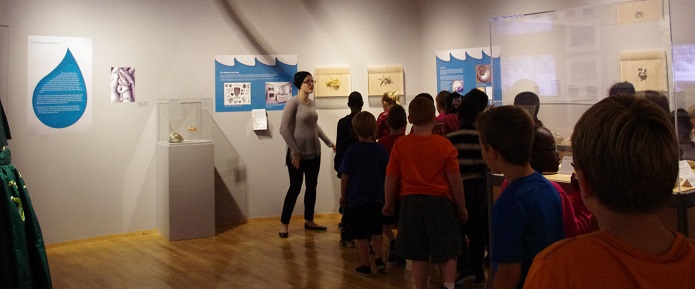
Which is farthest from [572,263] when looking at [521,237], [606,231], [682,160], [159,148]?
[159,148]

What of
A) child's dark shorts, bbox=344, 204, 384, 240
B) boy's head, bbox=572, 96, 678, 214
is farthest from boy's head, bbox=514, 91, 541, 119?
boy's head, bbox=572, 96, 678, 214

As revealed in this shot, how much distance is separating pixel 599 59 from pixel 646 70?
0.41m

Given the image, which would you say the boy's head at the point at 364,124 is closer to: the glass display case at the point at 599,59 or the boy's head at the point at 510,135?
the glass display case at the point at 599,59

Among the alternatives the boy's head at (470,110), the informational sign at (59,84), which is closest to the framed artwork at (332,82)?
the informational sign at (59,84)

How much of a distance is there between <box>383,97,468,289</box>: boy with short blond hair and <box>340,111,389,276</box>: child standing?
729mm

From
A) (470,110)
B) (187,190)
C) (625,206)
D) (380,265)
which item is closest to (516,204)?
(625,206)

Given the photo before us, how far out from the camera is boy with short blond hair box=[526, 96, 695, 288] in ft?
3.16

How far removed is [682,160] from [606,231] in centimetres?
225

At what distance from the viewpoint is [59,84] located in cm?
609

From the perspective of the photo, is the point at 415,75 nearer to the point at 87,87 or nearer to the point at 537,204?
the point at 87,87

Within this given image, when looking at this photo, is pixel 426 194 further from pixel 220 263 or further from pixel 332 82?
pixel 332 82

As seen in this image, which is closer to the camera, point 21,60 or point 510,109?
point 510,109

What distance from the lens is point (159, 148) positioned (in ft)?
21.3

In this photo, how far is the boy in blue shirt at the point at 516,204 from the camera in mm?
1974
